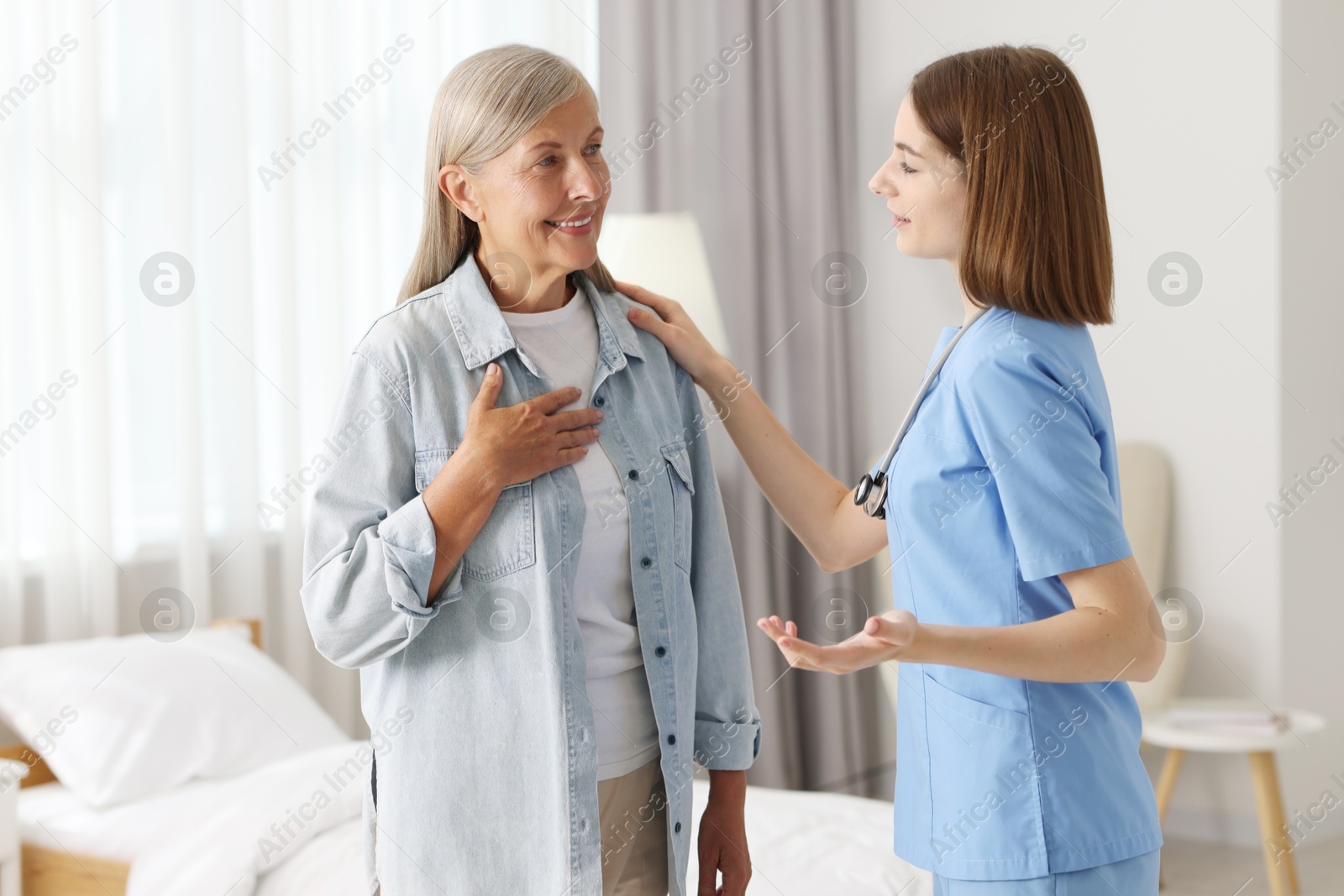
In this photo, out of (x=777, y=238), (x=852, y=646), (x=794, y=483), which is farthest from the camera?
(x=777, y=238)

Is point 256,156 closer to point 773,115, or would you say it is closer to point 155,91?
point 155,91

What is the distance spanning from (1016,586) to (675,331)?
55 centimetres

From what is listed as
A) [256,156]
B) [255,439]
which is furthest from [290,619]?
[256,156]

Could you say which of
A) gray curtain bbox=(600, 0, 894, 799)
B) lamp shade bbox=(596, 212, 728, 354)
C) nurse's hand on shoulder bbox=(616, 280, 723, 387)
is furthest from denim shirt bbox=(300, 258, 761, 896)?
gray curtain bbox=(600, 0, 894, 799)

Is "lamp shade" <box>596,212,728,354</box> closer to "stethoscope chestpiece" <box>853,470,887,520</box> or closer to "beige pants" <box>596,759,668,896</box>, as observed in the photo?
"stethoscope chestpiece" <box>853,470,887,520</box>

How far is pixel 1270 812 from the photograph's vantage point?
8.89ft

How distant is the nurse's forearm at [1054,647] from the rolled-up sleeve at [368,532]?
473 millimetres

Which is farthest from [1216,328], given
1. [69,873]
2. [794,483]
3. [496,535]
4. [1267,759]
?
[69,873]

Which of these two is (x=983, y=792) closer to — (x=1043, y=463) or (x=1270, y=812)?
(x=1043, y=463)

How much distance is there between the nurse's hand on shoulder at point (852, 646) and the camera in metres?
0.88

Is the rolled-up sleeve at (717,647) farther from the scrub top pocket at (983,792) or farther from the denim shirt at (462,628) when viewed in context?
the scrub top pocket at (983,792)

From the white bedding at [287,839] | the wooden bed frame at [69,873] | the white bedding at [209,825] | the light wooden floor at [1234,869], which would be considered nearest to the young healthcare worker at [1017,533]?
the white bedding at [287,839]

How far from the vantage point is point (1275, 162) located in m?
2.88

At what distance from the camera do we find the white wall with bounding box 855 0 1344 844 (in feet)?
9.57
